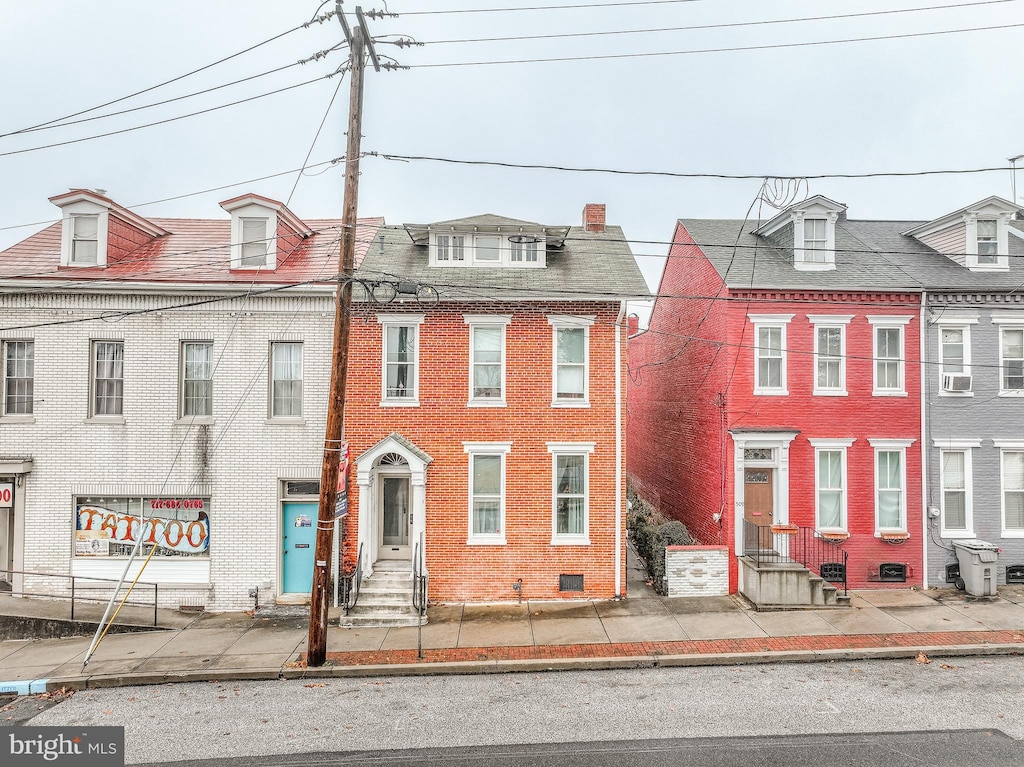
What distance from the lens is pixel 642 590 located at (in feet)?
46.9

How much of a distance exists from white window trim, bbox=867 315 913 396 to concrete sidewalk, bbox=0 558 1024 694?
467 cm

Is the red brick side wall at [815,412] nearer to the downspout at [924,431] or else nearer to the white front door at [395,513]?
the downspout at [924,431]

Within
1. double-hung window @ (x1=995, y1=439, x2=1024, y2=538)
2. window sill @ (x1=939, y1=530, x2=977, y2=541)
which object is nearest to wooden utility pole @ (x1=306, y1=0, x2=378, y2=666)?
window sill @ (x1=939, y1=530, x2=977, y2=541)

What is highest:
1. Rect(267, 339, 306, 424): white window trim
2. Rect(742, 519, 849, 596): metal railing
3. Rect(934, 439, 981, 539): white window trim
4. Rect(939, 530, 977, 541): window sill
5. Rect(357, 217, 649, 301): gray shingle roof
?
Rect(357, 217, 649, 301): gray shingle roof

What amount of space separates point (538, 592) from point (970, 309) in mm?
12318

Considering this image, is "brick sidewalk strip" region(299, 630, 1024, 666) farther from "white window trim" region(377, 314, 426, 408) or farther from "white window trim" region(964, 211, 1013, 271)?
"white window trim" region(964, 211, 1013, 271)

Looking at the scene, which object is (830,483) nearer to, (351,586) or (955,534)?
(955,534)

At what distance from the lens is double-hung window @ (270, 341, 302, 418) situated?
46.0 ft

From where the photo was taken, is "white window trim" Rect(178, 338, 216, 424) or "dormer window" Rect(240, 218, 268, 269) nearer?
"white window trim" Rect(178, 338, 216, 424)

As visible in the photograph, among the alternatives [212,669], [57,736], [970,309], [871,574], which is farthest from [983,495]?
[57,736]

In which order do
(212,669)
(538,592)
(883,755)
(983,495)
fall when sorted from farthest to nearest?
1. (983,495)
2. (538,592)
3. (212,669)
4. (883,755)

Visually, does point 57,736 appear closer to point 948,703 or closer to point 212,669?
point 212,669

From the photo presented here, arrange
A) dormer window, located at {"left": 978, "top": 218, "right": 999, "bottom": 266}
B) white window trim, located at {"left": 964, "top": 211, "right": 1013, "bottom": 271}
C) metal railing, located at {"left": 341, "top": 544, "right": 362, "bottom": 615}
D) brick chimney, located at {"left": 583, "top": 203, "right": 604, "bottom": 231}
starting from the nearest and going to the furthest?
metal railing, located at {"left": 341, "top": 544, "right": 362, "bottom": 615} → white window trim, located at {"left": 964, "top": 211, "right": 1013, "bottom": 271} → dormer window, located at {"left": 978, "top": 218, "right": 999, "bottom": 266} → brick chimney, located at {"left": 583, "top": 203, "right": 604, "bottom": 231}
